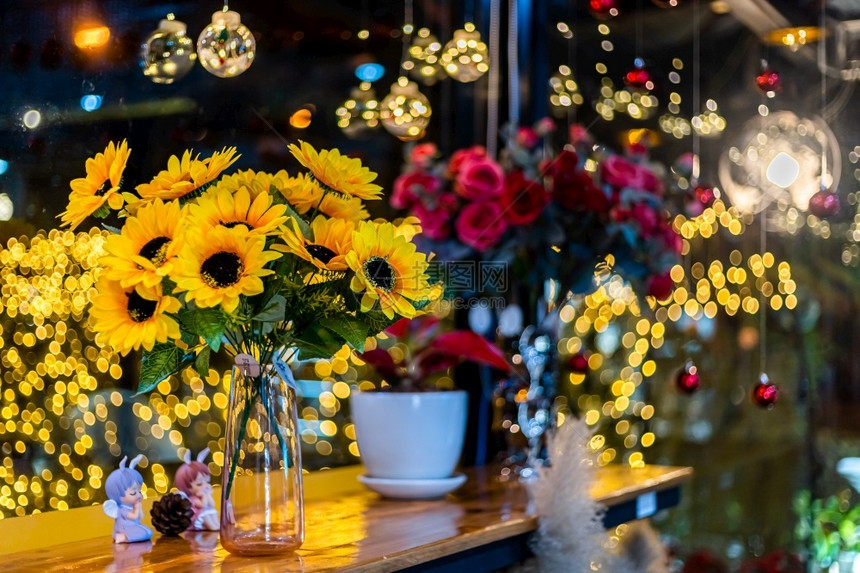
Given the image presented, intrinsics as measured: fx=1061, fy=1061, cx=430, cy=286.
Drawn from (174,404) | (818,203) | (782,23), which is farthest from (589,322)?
(174,404)

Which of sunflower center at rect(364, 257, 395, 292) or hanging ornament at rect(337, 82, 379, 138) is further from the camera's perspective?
hanging ornament at rect(337, 82, 379, 138)

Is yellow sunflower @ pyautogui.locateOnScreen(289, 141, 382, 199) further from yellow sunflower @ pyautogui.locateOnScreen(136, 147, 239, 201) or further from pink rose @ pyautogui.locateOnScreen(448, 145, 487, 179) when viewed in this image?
pink rose @ pyautogui.locateOnScreen(448, 145, 487, 179)

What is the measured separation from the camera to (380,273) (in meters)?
1.25

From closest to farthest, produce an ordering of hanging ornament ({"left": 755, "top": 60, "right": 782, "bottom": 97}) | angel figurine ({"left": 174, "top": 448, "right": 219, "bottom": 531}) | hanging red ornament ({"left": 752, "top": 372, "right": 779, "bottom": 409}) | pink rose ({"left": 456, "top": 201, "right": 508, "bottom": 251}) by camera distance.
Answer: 1. angel figurine ({"left": 174, "top": 448, "right": 219, "bottom": 531})
2. hanging red ornament ({"left": 752, "top": 372, "right": 779, "bottom": 409})
3. pink rose ({"left": 456, "top": 201, "right": 508, "bottom": 251})
4. hanging ornament ({"left": 755, "top": 60, "right": 782, "bottom": 97})

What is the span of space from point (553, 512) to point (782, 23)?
1227 mm

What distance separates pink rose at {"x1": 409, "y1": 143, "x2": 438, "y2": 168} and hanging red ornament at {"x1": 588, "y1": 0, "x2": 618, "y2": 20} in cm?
47

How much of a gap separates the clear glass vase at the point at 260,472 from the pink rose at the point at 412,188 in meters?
0.89

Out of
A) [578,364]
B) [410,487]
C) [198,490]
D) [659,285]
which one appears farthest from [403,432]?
[659,285]

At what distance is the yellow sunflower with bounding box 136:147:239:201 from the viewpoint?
48.8 inches

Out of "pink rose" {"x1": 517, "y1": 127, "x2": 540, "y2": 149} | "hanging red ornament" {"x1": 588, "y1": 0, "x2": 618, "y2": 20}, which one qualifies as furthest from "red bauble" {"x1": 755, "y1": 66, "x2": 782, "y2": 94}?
"pink rose" {"x1": 517, "y1": 127, "x2": 540, "y2": 149}

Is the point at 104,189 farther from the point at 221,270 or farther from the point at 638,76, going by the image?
the point at 638,76

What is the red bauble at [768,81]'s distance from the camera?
2182mm

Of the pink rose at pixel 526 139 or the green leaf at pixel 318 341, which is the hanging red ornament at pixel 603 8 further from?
the green leaf at pixel 318 341

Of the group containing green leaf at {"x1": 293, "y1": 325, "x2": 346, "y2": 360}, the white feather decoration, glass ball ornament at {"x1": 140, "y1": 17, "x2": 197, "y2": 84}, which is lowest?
the white feather decoration
